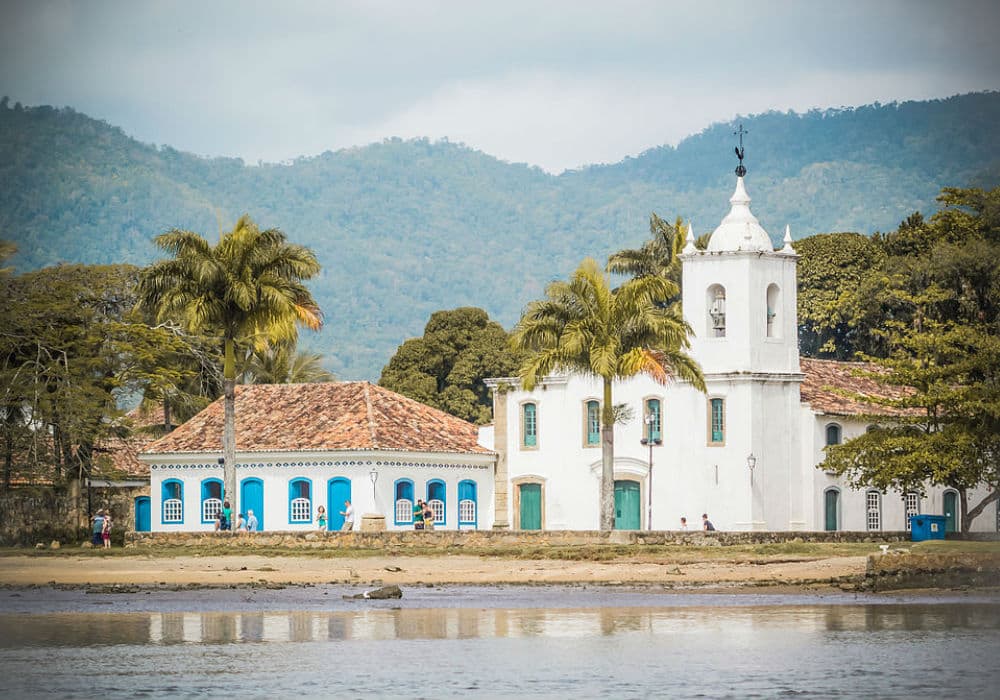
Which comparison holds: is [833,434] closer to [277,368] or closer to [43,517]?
[43,517]

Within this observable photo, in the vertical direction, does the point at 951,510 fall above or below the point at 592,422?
below

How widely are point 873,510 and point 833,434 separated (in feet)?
9.55

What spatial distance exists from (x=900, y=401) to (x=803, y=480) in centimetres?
593

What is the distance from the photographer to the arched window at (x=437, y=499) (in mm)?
55312

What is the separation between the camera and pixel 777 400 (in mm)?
52844

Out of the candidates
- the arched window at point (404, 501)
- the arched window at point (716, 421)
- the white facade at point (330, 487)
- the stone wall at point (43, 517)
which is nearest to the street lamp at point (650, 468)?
the arched window at point (716, 421)

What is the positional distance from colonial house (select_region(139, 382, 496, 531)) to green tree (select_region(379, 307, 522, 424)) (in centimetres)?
1990

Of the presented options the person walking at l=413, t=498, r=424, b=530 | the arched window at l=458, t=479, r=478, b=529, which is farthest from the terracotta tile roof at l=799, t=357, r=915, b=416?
the person walking at l=413, t=498, r=424, b=530

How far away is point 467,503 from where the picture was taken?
56438mm

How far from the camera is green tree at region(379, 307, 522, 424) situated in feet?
258

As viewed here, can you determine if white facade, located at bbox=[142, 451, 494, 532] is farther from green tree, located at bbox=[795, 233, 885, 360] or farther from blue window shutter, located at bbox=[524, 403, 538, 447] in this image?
green tree, located at bbox=[795, 233, 885, 360]

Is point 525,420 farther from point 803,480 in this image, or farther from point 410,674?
point 410,674

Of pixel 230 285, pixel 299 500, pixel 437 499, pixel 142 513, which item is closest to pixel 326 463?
pixel 299 500

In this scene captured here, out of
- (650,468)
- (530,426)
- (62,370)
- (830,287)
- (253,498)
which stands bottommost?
(253,498)
